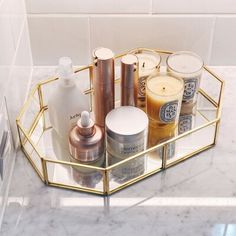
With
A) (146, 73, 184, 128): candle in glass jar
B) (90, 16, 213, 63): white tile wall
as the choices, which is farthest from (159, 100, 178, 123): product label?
(90, 16, 213, 63): white tile wall

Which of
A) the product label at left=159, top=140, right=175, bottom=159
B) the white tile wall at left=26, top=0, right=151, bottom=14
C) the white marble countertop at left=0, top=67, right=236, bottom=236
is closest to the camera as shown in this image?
the white marble countertop at left=0, top=67, right=236, bottom=236

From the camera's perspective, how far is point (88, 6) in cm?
103

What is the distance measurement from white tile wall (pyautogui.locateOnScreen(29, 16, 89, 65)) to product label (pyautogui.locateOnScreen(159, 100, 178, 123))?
27 cm

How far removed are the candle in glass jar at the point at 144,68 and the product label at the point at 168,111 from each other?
3.1 inches

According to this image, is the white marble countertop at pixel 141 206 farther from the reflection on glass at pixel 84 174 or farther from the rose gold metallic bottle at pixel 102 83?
the rose gold metallic bottle at pixel 102 83

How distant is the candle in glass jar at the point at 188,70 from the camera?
931 mm

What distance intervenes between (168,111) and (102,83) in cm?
12

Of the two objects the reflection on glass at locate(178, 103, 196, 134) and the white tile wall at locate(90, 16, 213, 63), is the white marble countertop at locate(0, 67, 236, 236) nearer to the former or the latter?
the reflection on glass at locate(178, 103, 196, 134)

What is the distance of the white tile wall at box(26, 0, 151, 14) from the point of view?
40.3 inches

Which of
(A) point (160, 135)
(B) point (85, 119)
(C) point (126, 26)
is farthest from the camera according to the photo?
(C) point (126, 26)

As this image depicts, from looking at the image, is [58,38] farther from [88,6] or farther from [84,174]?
[84,174]

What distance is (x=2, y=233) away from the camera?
789 mm

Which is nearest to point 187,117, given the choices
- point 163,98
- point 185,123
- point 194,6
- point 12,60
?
point 185,123

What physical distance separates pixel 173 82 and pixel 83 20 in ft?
0.80
